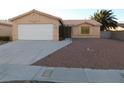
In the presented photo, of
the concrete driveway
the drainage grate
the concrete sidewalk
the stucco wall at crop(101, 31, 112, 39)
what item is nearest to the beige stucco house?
the concrete driveway

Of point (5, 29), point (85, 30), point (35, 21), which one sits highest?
point (35, 21)

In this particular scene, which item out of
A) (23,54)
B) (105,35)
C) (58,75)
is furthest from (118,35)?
(58,75)

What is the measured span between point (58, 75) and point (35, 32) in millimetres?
21167

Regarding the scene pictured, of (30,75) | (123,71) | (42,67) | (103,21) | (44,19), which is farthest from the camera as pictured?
(103,21)

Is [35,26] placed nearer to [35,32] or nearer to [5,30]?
[35,32]

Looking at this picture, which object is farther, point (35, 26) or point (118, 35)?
point (118, 35)

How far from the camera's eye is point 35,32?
30906mm

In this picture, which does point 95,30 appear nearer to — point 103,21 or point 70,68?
point 103,21

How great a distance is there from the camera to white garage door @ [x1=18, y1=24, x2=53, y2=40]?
3084cm

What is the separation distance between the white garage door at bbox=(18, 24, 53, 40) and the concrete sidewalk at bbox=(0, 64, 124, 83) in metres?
19.0

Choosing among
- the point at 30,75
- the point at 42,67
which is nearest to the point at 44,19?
the point at 42,67

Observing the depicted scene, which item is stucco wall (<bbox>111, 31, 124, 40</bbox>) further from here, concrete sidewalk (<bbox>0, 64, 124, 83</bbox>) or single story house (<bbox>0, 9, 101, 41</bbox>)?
concrete sidewalk (<bbox>0, 64, 124, 83</bbox>)

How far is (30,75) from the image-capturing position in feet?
33.0

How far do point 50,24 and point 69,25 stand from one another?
11.5m
